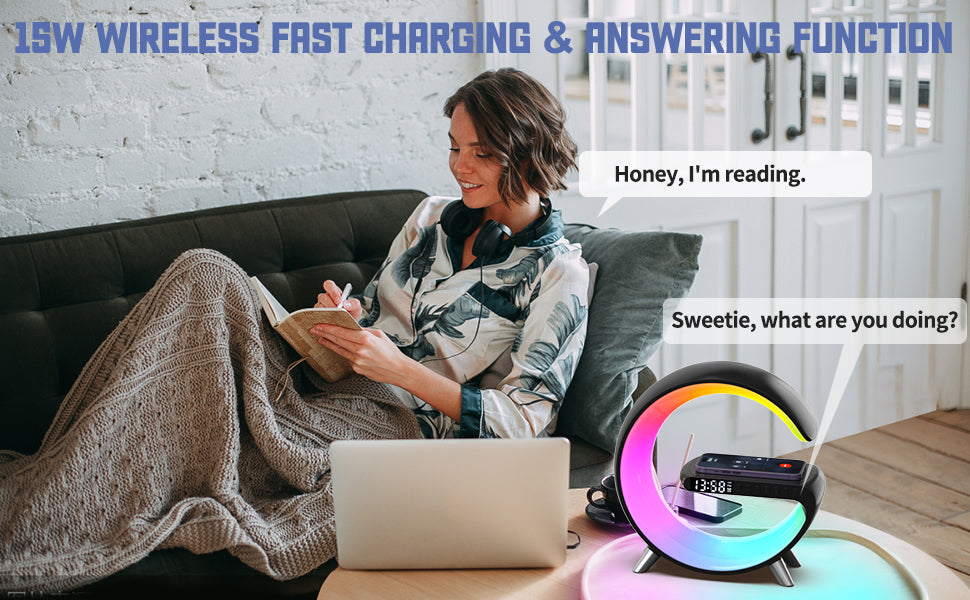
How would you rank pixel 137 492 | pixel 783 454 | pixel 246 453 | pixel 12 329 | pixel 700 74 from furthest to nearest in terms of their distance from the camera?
pixel 783 454
pixel 700 74
pixel 12 329
pixel 246 453
pixel 137 492

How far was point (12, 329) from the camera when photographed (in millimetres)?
1731

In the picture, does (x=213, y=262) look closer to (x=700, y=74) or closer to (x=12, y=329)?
(x=12, y=329)

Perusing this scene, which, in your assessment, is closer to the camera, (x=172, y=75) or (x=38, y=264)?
(x=38, y=264)

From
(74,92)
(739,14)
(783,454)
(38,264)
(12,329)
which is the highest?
(739,14)

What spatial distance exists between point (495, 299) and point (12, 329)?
0.89 metres

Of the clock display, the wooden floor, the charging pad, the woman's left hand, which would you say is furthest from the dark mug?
the wooden floor

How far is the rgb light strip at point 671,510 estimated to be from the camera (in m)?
1.07

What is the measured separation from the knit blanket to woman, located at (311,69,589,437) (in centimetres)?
12

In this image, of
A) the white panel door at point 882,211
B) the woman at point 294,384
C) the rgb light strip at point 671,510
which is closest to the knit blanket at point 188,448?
the woman at point 294,384

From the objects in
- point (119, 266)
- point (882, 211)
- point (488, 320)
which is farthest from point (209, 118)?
point (882, 211)

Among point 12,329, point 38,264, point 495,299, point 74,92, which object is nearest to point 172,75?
point 74,92

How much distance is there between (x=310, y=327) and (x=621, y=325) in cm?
58

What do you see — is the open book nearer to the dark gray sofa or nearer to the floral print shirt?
the floral print shirt

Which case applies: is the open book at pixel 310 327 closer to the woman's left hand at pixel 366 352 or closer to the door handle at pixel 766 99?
the woman's left hand at pixel 366 352
